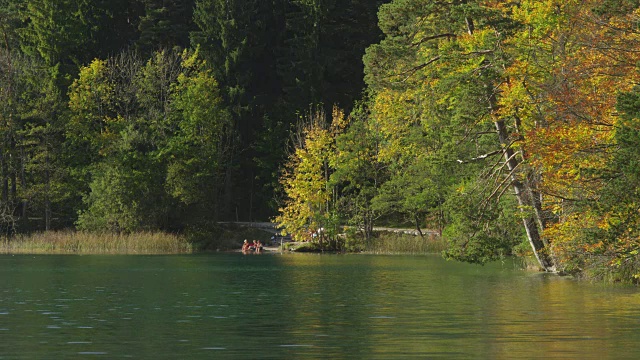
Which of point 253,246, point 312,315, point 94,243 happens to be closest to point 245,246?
point 253,246

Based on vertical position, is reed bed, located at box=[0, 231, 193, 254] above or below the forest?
below

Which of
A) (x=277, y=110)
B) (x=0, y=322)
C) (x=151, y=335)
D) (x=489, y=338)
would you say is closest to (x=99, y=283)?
(x=0, y=322)

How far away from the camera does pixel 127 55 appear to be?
7650cm

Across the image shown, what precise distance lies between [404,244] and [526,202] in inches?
867

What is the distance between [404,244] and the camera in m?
61.0

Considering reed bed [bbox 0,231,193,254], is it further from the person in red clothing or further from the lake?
the lake

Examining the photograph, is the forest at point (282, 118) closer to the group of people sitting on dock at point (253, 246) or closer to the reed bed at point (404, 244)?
the reed bed at point (404, 244)

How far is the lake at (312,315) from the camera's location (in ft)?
58.0

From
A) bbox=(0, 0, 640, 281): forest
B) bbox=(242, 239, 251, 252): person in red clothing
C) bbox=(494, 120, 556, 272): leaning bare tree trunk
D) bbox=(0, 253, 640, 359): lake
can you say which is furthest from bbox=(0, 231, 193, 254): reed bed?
bbox=(494, 120, 556, 272): leaning bare tree trunk

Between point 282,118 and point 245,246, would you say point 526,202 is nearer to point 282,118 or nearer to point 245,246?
point 245,246

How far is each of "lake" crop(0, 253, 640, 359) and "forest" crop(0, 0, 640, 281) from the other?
3.77m

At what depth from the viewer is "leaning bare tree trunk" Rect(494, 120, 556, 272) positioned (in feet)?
124

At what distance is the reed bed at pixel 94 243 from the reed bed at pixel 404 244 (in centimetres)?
1069

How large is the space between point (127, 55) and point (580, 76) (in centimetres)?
5239
